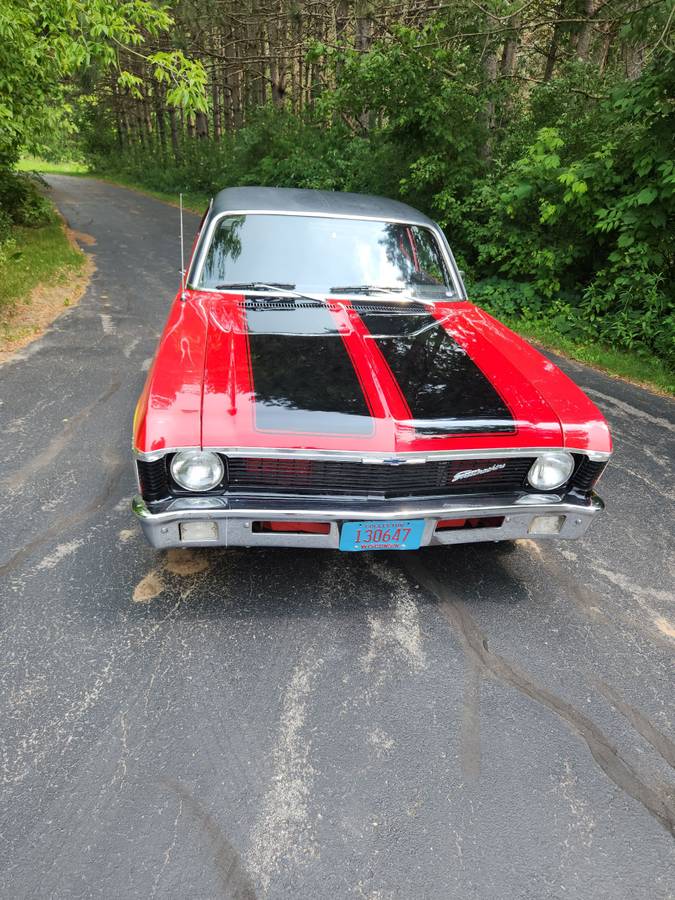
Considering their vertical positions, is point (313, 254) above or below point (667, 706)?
above

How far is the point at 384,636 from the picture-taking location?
2465mm

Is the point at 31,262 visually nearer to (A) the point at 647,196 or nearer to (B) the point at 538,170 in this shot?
(B) the point at 538,170

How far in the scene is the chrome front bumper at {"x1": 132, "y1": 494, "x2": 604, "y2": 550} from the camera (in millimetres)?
2211

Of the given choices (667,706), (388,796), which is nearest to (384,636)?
(388,796)

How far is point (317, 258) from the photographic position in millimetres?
3381

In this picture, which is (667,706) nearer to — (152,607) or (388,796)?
(388,796)

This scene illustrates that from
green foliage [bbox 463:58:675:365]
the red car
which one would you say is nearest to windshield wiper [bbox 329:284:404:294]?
the red car

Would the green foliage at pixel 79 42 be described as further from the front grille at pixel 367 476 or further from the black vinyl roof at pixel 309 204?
the front grille at pixel 367 476

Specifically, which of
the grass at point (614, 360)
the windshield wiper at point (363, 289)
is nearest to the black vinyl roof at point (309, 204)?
the windshield wiper at point (363, 289)

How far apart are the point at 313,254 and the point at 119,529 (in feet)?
6.43

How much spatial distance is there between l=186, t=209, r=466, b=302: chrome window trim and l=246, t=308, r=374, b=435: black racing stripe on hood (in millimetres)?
591

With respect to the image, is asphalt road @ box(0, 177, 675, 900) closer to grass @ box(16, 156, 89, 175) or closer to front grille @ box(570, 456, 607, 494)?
front grille @ box(570, 456, 607, 494)

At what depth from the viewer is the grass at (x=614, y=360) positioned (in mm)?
5906

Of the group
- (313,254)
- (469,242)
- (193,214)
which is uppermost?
(313,254)
